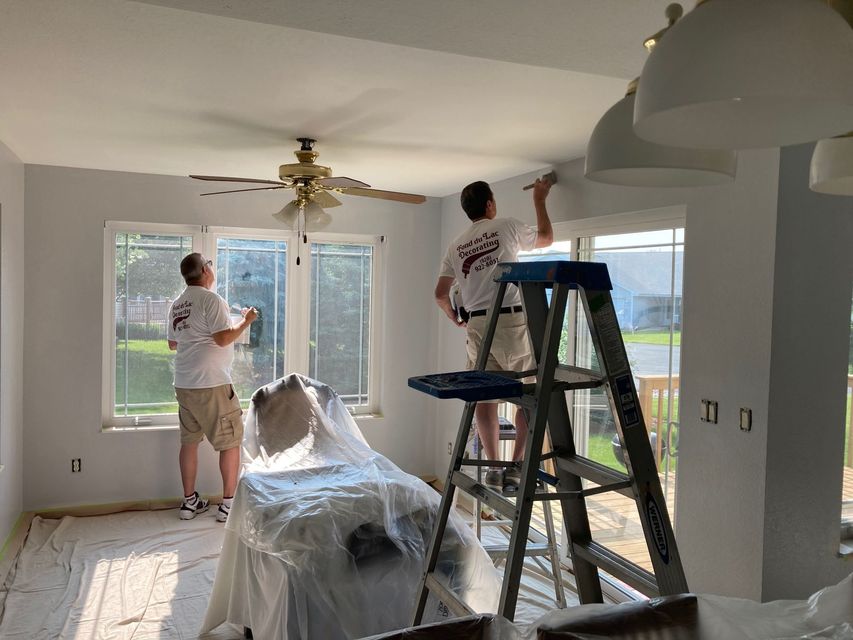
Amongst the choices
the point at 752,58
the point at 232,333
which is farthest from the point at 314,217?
the point at 752,58

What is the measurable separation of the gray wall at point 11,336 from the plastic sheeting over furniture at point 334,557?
190 cm

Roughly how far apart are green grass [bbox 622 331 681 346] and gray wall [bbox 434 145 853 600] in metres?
0.34

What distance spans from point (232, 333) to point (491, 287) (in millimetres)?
2145

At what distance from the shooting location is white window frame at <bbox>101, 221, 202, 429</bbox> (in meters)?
4.82

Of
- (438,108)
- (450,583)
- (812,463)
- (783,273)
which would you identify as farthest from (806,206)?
(450,583)

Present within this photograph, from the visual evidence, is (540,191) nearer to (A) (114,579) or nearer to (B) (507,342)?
(B) (507,342)

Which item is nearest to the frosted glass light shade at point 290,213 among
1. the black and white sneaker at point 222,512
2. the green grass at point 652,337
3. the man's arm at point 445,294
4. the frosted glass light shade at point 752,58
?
the man's arm at point 445,294

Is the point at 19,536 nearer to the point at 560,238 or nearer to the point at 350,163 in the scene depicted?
the point at 350,163

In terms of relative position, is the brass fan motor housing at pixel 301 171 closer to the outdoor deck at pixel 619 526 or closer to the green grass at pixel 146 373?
the green grass at pixel 146 373

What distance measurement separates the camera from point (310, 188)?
348 cm

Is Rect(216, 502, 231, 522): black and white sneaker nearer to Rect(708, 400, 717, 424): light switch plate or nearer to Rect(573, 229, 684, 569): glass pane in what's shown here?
Rect(573, 229, 684, 569): glass pane

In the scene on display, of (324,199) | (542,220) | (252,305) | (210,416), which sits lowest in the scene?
(210,416)

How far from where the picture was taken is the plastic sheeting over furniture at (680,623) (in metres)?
1.03

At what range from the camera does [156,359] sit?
4992 mm
